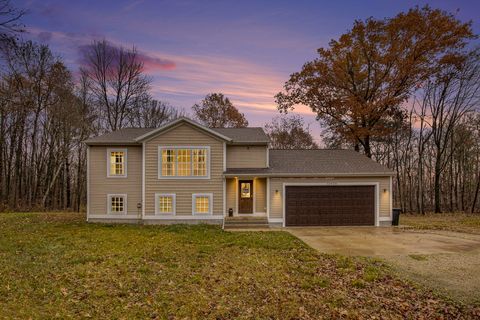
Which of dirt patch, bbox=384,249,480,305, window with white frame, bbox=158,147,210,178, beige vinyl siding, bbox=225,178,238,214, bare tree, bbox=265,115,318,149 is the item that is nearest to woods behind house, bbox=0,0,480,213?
bare tree, bbox=265,115,318,149

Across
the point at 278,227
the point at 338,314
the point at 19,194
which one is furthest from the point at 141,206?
the point at 19,194

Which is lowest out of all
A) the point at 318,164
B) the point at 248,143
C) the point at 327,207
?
the point at 327,207

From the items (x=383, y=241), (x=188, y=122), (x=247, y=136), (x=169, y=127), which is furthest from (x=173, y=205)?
(x=383, y=241)

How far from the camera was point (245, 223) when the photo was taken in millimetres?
16453

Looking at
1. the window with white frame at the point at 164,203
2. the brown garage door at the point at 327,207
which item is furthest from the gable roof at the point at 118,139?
the brown garage door at the point at 327,207

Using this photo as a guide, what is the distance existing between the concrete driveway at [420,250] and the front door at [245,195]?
2987 millimetres

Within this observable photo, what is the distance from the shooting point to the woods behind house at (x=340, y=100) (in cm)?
2342

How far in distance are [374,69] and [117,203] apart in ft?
72.9

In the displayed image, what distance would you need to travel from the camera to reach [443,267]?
8.71 metres

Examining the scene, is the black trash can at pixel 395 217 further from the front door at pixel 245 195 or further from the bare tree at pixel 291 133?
the bare tree at pixel 291 133

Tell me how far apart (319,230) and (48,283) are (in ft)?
40.4

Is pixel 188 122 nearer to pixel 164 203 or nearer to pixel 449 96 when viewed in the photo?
pixel 164 203

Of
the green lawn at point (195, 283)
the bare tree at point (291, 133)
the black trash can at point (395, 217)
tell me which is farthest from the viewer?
the bare tree at point (291, 133)

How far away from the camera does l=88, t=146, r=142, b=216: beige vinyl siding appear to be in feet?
57.3
